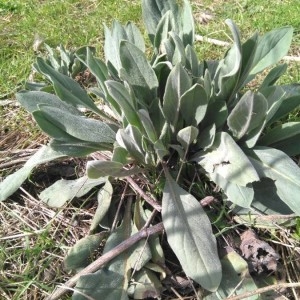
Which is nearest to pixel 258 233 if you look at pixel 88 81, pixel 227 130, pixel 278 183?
pixel 278 183

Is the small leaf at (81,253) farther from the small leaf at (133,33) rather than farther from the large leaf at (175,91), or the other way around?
the small leaf at (133,33)

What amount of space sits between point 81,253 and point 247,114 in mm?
676

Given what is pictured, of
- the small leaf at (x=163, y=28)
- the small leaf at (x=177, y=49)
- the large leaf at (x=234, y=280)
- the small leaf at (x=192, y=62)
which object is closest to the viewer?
the large leaf at (x=234, y=280)

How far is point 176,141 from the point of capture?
1.72m

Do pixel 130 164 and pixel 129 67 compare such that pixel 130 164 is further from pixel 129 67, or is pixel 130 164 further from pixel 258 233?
pixel 258 233

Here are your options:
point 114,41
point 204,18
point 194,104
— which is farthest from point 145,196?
point 204,18

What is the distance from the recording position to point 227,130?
5.58ft

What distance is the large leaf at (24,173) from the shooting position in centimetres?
176

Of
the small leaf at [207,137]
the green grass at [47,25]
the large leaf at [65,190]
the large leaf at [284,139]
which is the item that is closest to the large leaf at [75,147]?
the large leaf at [65,190]

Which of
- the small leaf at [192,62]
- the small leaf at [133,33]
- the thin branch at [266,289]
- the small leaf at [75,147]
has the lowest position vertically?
the thin branch at [266,289]

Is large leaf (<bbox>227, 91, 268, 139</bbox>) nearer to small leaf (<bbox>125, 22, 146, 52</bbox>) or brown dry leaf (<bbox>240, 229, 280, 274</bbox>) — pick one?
brown dry leaf (<bbox>240, 229, 280, 274</bbox>)

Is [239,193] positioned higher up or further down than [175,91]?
further down

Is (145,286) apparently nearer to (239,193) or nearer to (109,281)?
(109,281)

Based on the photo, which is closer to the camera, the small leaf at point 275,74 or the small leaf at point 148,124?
the small leaf at point 148,124
